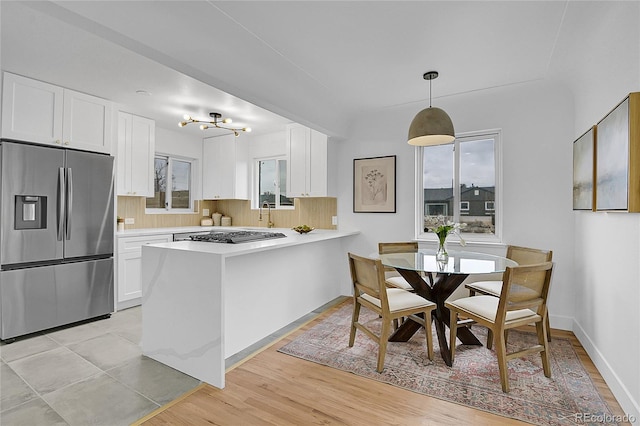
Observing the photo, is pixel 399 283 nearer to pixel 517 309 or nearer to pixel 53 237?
pixel 517 309

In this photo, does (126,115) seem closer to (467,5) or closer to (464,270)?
(467,5)

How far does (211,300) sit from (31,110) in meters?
2.69

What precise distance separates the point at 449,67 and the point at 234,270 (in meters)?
2.67

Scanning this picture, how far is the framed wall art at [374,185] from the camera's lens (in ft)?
13.8

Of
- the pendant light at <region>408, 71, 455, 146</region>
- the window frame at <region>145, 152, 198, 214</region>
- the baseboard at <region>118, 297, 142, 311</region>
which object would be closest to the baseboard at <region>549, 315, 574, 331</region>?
the pendant light at <region>408, 71, 455, 146</region>

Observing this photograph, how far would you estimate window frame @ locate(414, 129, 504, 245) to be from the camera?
3607mm

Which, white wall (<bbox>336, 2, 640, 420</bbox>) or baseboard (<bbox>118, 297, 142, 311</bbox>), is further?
baseboard (<bbox>118, 297, 142, 311</bbox>)

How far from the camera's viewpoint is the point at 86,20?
5.65ft

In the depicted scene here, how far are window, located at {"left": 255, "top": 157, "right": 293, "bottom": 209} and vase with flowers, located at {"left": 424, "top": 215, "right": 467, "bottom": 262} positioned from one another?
2.25m

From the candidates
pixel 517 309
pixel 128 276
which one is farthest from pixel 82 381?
pixel 517 309

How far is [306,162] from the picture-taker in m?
4.63

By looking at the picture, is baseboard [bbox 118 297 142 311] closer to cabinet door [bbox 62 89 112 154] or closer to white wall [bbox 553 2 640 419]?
cabinet door [bbox 62 89 112 154]

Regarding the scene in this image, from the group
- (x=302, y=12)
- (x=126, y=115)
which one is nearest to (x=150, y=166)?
(x=126, y=115)

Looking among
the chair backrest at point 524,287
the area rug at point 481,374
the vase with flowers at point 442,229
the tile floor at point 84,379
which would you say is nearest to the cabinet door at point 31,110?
the tile floor at point 84,379
